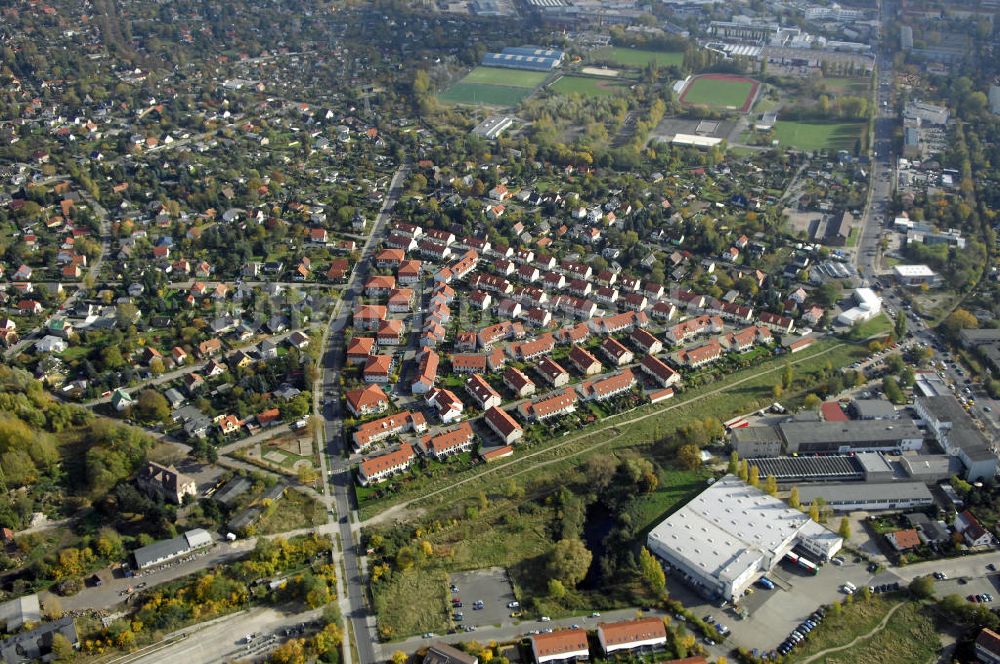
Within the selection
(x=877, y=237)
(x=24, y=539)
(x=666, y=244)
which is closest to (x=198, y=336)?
(x=24, y=539)

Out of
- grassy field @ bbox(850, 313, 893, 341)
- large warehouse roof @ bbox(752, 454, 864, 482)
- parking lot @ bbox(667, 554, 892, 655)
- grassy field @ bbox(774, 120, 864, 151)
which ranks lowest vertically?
parking lot @ bbox(667, 554, 892, 655)

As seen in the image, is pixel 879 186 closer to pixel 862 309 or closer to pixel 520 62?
pixel 862 309

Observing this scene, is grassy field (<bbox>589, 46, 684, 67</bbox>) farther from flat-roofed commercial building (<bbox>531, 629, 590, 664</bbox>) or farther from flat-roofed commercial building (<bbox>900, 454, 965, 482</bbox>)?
flat-roofed commercial building (<bbox>531, 629, 590, 664</bbox>)

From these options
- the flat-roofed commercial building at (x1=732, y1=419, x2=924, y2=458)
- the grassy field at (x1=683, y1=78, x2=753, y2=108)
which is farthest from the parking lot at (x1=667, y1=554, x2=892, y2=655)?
the grassy field at (x1=683, y1=78, x2=753, y2=108)

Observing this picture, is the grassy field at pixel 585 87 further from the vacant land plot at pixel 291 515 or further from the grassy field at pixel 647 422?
the vacant land plot at pixel 291 515

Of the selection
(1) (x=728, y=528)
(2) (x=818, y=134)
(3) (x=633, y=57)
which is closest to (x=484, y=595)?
(1) (x=728, y=528)

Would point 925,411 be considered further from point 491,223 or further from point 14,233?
point 14,233

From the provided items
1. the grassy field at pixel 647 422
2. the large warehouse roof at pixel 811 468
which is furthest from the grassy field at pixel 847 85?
the large warehouse roof at pixel 811 468
